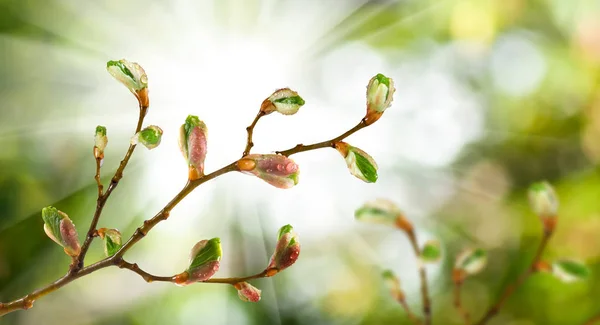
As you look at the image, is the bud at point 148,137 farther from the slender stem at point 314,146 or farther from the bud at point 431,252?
the bud at point 431,252

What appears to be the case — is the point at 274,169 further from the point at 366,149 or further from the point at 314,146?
the point at 366,149

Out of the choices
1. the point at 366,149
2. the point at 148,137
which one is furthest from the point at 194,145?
the point at 366,149

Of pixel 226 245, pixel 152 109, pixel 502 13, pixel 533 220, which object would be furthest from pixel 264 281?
pixel 502 13

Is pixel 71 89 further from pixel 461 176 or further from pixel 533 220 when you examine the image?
pixel 533 220

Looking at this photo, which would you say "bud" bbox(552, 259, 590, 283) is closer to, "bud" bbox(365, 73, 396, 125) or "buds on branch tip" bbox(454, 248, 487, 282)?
"buds on branch tip" bbox(454, 248, 487, 282)

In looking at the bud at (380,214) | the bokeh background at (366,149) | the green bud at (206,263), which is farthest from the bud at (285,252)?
the bokeh background at (366,149)

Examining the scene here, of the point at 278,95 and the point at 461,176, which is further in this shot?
the point at 461,176

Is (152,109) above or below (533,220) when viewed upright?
above
